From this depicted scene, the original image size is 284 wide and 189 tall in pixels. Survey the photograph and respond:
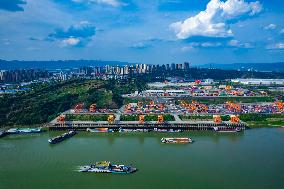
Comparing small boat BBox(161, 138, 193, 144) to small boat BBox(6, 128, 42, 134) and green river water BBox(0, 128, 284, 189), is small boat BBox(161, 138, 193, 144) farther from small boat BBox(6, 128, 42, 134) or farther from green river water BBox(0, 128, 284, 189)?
small boat BBox(6, 128, 42, 134)

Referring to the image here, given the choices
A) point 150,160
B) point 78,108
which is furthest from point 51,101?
point 150,160

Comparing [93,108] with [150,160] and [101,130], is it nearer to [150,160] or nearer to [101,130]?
[101,130]

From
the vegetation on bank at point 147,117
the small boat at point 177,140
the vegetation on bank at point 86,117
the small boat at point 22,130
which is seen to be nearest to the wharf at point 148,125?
the small boat at point 22,130

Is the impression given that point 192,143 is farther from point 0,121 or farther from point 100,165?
point 0,121

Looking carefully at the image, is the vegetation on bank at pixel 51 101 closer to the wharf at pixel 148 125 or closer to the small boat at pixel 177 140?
the wharf at pixel 148 125

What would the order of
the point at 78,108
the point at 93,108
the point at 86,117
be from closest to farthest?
1. the point at 86,117
2. the point at 93,108
3. the point at 78,108

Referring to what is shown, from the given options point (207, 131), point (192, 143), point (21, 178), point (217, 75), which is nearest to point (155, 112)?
point (207, 131)
